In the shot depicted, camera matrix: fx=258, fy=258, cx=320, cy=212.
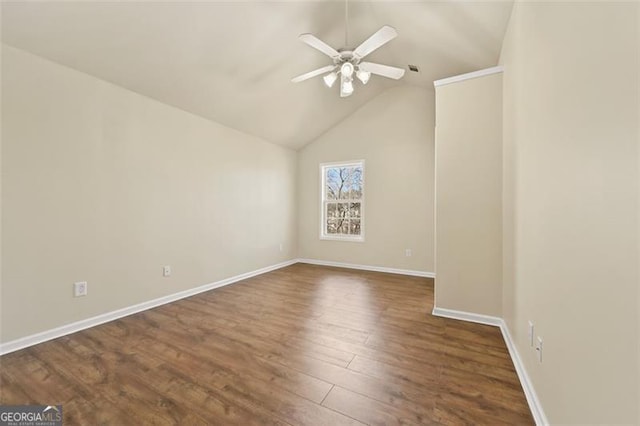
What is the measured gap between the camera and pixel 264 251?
4.75m

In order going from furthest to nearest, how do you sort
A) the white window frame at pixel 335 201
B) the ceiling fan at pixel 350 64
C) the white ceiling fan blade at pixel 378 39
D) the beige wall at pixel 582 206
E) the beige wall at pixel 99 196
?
1. the white window frame at pixel 335 201
2. the ceiling fan at pixel 350 64
3. the beige wall at pixel 99 196
4. the white ceiling fan blade at pixel 378 39
5. the beige wall at pixel 582 206

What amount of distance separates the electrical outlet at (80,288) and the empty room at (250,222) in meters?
0.03

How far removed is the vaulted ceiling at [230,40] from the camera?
207cm

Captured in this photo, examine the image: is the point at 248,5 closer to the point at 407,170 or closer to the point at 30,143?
the point at 30,143

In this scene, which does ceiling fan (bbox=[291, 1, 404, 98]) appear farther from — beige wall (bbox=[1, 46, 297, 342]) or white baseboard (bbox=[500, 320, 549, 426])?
white baseboard (bbox=[500, 320, 549, 426])

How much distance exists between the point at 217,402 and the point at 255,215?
10.8 ft

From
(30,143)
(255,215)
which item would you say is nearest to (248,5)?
(30,143)

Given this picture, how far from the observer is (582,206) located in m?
0.97

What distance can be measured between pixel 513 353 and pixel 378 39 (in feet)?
8.79

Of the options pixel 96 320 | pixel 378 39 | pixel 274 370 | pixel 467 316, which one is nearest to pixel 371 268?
pixel 467 316

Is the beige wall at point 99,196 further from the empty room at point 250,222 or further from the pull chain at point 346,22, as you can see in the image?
the pull chain at point 346,22

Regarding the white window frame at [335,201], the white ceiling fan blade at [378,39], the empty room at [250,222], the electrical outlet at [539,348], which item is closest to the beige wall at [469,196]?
the empty room at [250,222]

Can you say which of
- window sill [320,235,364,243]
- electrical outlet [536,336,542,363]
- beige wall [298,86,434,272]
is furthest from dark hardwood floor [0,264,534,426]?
window sill [320,235,364,243]

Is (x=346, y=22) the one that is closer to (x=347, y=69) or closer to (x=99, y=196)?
(x=347, y=69)
